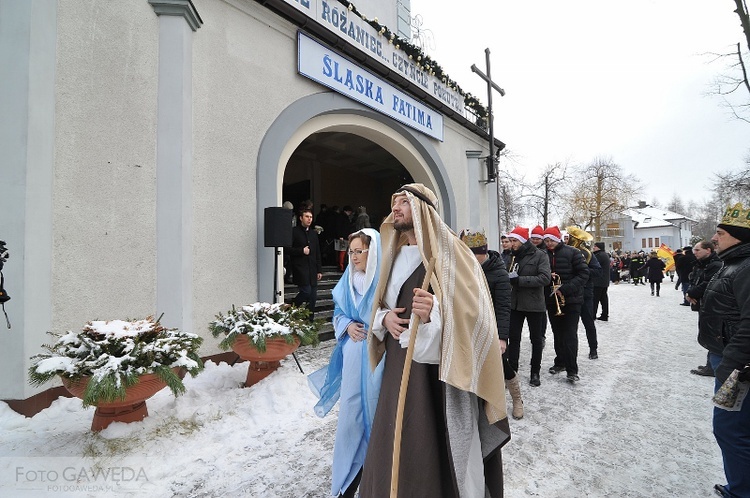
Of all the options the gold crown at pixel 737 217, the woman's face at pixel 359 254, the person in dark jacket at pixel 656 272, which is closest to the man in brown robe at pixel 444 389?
the woman's face at pixel 359 254

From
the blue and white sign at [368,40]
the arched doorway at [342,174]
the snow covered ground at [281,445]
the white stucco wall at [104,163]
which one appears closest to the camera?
the snow covered ground at [281,445]

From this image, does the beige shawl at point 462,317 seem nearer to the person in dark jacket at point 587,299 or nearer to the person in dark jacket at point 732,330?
the person in dark jacket at point 732,330

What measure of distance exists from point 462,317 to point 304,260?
4.63 m

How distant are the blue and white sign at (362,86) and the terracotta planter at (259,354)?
14.7 feet

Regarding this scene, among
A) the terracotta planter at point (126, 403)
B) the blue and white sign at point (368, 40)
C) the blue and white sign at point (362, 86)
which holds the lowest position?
the terracotta planter at point (126, 403)

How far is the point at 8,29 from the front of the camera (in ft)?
11.2

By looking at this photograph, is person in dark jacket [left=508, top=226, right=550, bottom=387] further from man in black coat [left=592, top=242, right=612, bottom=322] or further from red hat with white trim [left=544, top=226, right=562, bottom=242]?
man in black coat [left=592, top=242, right=612, bottom=322]

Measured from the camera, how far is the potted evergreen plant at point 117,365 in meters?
2.69

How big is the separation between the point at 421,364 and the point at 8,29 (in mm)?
4672

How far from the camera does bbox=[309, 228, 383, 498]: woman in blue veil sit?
7.86 ft

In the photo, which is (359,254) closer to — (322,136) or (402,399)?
(402,399)

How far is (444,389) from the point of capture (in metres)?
1.81

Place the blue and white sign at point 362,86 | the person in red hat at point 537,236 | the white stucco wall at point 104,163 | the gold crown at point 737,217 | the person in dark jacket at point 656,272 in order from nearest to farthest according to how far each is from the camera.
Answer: the gold crown at point 737,217 → the white stucco wall at point 104,163 → the person in red hat at point 537,236 → the blue and white sign at point 362,86 → the person in dark jacket at point 656,272

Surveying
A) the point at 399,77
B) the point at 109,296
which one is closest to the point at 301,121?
the point at 399,77
